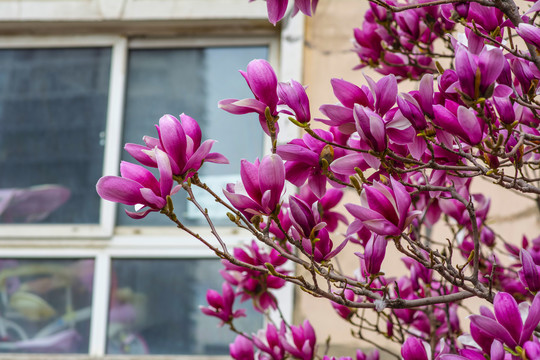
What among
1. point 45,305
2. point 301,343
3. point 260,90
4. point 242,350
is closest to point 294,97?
point 260,90

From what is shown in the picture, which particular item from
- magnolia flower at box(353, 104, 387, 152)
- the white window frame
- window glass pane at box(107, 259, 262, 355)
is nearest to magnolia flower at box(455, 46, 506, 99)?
magnolia flower at box(353, 104, 387, 152)

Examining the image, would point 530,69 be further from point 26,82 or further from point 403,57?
point 26,82

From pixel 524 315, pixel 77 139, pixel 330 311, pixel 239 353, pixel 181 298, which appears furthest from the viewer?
pixel 77 139

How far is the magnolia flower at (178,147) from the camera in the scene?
2.38 ft

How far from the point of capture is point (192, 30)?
84.1 inches

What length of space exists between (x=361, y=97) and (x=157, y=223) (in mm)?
1390

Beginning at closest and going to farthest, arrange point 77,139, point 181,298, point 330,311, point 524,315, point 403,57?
point 524,315, point 403,57, point 330,311, point 181,298, point 77,139

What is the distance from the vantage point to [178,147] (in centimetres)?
73

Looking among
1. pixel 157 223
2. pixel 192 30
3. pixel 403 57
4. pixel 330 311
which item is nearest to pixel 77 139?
pixel 157 223

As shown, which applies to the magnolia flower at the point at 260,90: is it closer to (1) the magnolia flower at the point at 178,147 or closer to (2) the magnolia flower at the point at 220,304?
(1) the magnolia flower at the point at 178,147

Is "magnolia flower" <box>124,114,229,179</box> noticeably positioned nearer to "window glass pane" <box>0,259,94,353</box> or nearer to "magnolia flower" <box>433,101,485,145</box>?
"magnolia flower" <box>433,101,485,145</box>

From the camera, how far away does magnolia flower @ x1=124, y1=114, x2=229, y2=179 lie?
0.73 m

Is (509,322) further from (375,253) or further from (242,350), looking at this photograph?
(242,350)

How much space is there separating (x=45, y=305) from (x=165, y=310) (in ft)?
1.37
